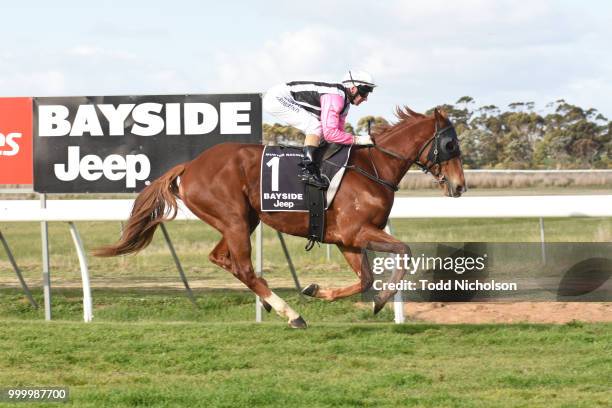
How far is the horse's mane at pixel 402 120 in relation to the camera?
7328mm

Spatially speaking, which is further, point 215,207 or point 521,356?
point 215,207

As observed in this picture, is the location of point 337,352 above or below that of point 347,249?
below

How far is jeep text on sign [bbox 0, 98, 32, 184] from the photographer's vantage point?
29.8ft

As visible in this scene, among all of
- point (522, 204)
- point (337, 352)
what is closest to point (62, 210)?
point (337, 352)

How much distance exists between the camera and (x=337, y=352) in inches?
241

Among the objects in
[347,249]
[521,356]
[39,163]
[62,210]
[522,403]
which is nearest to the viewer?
[522,403]

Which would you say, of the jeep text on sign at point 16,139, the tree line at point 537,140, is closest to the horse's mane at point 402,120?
the jeep text on sign at point 16,139

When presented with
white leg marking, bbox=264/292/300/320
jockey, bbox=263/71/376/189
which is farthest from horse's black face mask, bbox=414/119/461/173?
white leg marking, bbox=264/292/300/320

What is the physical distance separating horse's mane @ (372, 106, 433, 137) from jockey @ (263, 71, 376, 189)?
23 cm

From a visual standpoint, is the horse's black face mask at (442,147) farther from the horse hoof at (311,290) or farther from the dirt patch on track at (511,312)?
the dirt patch on track at (511,312)

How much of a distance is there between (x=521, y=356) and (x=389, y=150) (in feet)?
6.19

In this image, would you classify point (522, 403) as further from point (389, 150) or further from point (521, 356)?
point (389, 150)

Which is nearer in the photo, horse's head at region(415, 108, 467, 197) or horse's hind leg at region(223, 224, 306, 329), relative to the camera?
horse's head at region(415, 108, 467, 197)

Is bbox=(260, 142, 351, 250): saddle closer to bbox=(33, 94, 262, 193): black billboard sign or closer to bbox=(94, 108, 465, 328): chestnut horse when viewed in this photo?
bbox=(94, 108, 465, 328): chestnut horse
